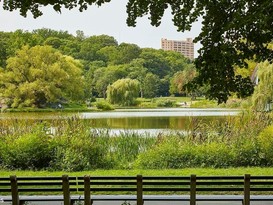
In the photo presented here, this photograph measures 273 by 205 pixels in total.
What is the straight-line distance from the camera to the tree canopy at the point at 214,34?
638 cm

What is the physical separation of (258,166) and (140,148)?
3.92 metres

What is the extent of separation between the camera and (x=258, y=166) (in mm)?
14172

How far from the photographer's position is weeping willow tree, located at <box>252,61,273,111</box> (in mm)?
24703

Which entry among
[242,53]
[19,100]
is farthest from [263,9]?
[19,100]

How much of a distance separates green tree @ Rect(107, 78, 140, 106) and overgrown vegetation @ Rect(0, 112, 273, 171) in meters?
34.2

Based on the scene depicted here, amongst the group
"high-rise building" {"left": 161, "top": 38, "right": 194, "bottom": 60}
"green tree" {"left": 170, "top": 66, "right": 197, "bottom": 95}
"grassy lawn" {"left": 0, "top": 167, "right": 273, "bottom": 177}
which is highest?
"high-rise building" {"left": 161, "top": 38, "right": 194, "bottom": 60}

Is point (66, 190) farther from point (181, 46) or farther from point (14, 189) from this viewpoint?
point (181, 46)

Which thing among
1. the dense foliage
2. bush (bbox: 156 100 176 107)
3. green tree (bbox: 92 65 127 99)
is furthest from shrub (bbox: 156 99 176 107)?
green tree (bbox: 92 65 127 99)

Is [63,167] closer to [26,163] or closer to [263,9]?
[26,163]

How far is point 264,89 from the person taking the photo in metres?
25.3

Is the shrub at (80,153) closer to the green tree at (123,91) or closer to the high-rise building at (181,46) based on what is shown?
the green tree at (123,91)

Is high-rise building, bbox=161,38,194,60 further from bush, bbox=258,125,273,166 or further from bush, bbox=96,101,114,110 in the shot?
bush, bbox=258,125,273,166

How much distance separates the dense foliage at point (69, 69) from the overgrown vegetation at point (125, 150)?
3037 centimetres

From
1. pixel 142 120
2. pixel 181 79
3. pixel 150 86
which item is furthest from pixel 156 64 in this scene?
pixel 142 120
